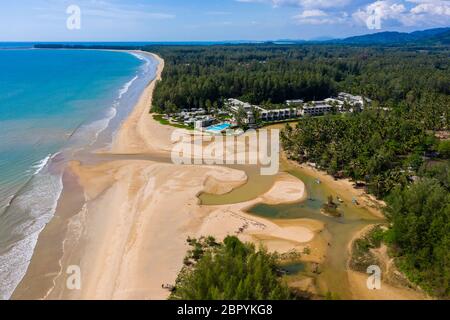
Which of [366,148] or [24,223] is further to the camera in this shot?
[366,148]

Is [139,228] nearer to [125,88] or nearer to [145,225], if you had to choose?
[145,225]

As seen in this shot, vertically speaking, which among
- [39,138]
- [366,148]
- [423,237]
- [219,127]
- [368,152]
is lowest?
[423,237]

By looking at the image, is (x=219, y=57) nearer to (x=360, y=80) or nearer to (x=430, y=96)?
(x=360, y=80)

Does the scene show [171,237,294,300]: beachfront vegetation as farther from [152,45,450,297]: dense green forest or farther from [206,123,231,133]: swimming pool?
[206,123,231,133]: swimming pool

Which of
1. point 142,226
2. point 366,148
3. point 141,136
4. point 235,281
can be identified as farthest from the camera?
point 141,136

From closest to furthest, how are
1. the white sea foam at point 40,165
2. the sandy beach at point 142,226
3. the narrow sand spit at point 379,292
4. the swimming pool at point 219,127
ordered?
the narrow sand spit at point 379,292 → the sandy beach at point 142,226 → the white sea foam at point 40,165 → the swimming pool at point 219,127

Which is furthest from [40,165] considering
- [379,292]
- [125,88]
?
[125,88]

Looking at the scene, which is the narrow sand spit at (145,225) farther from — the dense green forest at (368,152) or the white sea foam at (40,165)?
the white sea foam at (40,165)

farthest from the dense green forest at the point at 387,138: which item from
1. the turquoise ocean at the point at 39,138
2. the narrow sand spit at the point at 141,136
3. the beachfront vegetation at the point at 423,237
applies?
the turquoise ocean at the point at 39,138

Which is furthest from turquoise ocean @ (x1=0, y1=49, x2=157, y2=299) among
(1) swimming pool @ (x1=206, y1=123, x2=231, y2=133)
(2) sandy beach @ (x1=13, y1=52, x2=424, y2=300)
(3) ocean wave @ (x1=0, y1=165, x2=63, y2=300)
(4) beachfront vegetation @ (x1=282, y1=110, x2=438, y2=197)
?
(4) beachfront vegetation @ (x1=282, y1=110, x2=438, y2=197)
